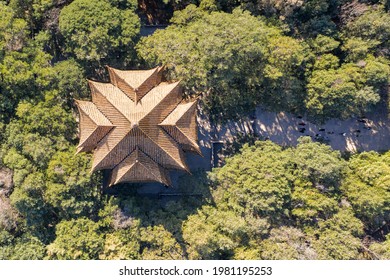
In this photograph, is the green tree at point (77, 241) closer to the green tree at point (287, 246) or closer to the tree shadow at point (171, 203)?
the tree shadow at point (171, 203)

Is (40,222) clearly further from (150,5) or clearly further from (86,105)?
(150,5)

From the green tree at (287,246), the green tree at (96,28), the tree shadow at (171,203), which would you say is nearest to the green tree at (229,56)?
the green tree at (96,28)

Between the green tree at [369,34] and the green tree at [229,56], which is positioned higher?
the green tree at [369,34]

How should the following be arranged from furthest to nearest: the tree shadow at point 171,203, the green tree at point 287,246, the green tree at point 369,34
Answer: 1. the tree shadow at point 171,203
2. the green tree at point 369,34
3. the green tree at point 287,246

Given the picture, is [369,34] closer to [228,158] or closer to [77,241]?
[228,158]

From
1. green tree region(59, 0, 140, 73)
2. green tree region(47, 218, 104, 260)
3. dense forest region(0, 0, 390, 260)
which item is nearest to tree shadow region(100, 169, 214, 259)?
dense forest region(0, 0, 390, 260)

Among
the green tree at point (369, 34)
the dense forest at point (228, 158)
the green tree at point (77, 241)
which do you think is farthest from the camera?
the green tree at point (369, 34)
